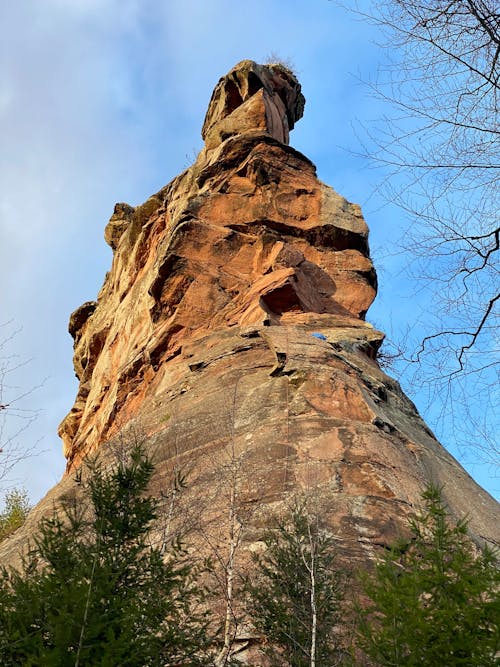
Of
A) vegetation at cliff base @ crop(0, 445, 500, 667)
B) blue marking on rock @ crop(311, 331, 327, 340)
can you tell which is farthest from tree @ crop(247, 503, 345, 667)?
blue marking on rock @ crop(311, 331, 327, 340)

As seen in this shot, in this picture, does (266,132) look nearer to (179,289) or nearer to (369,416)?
(179,289)

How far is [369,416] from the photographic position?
12.9 m

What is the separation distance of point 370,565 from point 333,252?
14.5m

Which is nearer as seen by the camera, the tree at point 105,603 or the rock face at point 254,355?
the tree at point 105,603

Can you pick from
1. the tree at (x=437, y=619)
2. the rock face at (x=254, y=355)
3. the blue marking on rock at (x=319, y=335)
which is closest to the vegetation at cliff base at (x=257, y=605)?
the tree at (x=437, y=619)

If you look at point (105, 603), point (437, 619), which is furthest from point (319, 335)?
point (105, 603)

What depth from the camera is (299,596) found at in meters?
8.45

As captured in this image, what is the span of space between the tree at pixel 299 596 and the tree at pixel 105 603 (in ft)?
2.50

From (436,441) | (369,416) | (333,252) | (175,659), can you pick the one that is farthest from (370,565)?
(333,252)

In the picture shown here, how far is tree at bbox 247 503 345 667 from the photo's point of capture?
25.5ft

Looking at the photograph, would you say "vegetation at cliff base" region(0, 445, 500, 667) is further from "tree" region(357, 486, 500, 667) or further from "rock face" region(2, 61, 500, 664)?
"rock face" region(2, 61, 500, 664)

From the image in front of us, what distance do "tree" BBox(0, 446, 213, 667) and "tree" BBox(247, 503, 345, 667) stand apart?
0.76 metres

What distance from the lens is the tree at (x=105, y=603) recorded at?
20.5ft

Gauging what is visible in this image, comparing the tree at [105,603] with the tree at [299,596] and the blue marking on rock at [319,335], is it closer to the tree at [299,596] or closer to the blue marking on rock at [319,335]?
the tree at [299,596]
